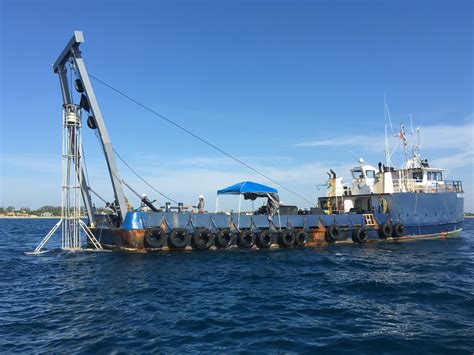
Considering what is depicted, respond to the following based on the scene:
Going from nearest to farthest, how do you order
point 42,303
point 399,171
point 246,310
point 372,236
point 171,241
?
point 246,310, point 42,303, point 171,241, point 372,236, point 399,171

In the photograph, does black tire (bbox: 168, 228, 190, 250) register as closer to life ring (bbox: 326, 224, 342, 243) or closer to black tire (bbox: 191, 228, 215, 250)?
black tire (bbox: 191, 228, 215, 250)

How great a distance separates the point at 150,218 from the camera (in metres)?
19.1

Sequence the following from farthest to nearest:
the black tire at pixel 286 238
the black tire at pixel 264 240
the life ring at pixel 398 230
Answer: the life ring at pixel 398 230 → the black tire at pixel 286 238 → the black tire at pixel 264 240

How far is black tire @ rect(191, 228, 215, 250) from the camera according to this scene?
19.5m

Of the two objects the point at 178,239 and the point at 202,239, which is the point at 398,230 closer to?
the point at 202,239

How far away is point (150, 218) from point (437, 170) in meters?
21.9

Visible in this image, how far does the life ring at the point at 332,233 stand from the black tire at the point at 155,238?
1028cm

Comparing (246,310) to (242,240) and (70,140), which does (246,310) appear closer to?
(242,240)

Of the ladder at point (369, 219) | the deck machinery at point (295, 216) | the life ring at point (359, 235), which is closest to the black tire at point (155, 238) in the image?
the deck machinery at point (295, 216)

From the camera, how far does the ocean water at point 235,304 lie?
25.1 ft

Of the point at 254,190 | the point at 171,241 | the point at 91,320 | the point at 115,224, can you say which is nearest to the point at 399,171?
the point at 254,190

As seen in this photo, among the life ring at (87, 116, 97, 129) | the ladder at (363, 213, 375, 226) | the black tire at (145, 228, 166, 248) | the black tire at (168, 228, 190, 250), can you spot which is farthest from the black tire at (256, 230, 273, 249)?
the life ring at (87, 116, 97, 129)

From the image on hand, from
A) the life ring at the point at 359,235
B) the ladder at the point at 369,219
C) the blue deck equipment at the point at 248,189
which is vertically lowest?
the life ring at the point at 359,235

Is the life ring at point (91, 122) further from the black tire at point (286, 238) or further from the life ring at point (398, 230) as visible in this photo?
the life ring at point (398, 230)
